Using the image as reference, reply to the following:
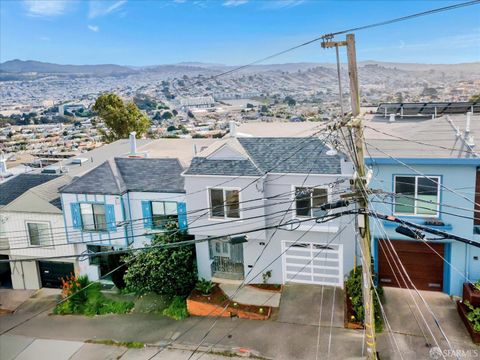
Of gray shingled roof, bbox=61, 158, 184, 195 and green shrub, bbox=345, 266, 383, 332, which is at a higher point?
gray shingled roof, bbox=61, 158, 184, 195

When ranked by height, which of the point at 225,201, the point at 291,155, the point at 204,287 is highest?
the point at 291,155

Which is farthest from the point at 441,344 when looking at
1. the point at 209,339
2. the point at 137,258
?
the point at 137,258

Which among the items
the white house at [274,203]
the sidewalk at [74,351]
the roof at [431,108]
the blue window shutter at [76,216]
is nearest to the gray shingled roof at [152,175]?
the white house at [274,203]

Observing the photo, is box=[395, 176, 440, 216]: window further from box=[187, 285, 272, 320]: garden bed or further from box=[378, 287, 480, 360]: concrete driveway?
box=[187, 285, 272, 320]: garden bed

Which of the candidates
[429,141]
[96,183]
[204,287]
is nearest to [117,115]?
[96,183]

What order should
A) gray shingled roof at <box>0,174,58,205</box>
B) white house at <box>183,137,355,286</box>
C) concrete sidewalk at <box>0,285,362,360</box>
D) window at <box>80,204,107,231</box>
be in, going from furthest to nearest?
gray shingled roof at <box>0,174,58,205</box> → window at <box>80,204,107,231</box> → white house at <box>183,137,355,286</box> → concrete sidewalk at <box>0,285,362,360</box>

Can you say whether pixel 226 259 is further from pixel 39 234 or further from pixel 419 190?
pixel 39 234

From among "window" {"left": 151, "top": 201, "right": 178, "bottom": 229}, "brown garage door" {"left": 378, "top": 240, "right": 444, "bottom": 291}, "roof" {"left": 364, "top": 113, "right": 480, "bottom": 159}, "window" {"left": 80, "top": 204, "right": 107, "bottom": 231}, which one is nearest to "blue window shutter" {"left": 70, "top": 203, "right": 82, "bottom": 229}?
"window" {"left": 80, "top": 204, "right": 107, "bottom": 231}
